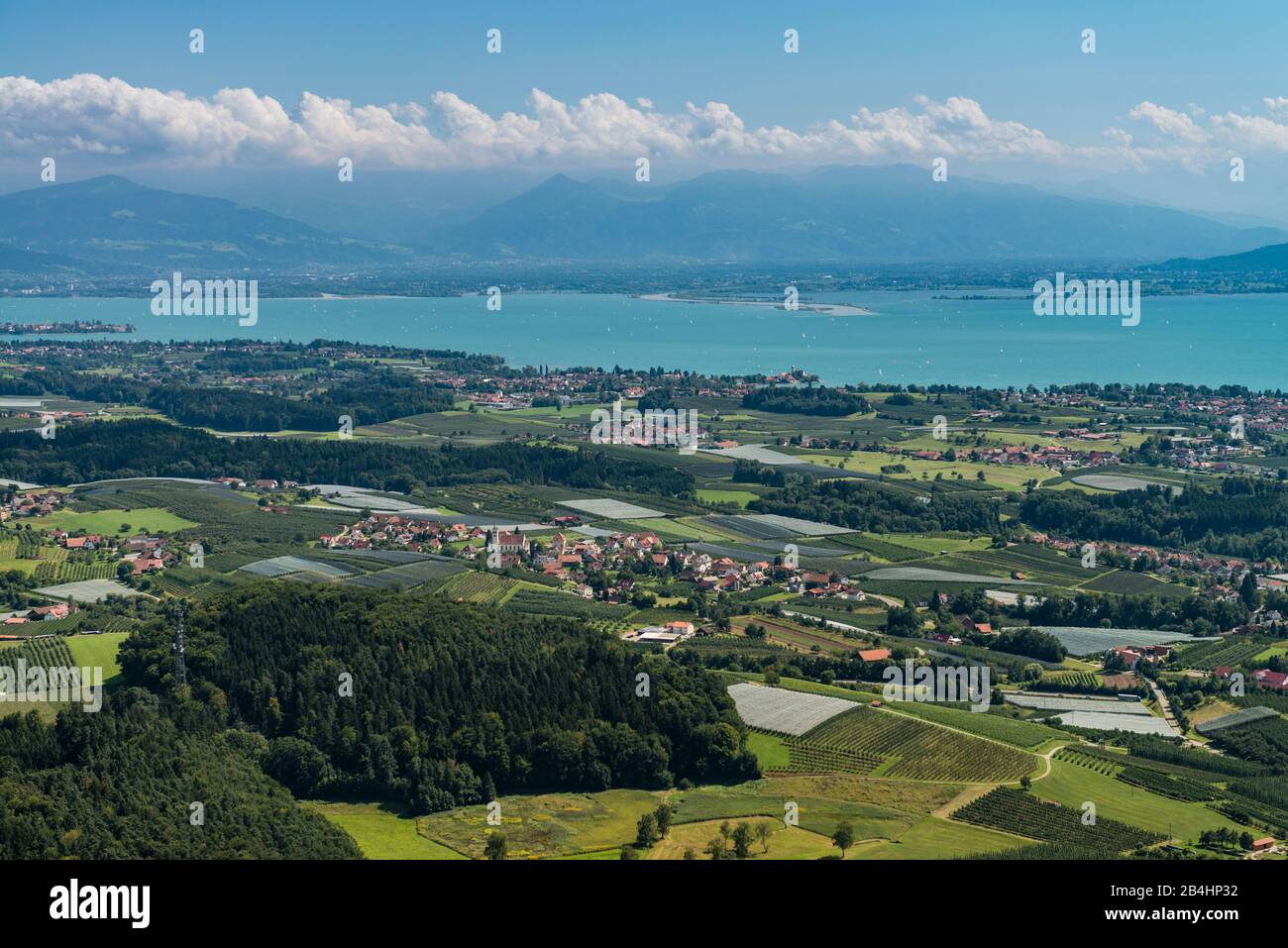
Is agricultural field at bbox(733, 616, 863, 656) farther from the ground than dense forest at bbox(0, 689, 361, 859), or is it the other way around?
dense forest at bbox(0, 689, 361, 859)

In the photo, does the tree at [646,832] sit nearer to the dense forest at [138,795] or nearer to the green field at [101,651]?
the dense forest at [138,795]

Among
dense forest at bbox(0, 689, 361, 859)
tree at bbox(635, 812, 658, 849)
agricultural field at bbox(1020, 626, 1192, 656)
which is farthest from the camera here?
agricultural field at bbox(1020, 626, 1192, 656)

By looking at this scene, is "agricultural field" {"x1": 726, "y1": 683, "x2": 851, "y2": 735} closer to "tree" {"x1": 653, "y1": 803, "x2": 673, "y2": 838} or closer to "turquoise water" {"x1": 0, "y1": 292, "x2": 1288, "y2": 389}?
"tree" {"x1": 653, "y1": 803, "x2": 673, "y2": 838}

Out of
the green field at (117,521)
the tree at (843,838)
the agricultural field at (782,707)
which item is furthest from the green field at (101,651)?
the tree at (843,838)

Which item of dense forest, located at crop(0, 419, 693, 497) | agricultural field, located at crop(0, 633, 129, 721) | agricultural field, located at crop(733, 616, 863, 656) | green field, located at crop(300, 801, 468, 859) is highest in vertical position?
dense forest, located at crop(0, 419, 693, 497)

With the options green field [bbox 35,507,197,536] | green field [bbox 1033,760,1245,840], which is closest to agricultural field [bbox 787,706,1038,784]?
green field [bbox 1033,760,1245,840]

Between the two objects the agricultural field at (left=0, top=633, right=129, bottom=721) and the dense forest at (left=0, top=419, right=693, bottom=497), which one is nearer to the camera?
the agricultural field at (left=0, top=633, right=129, bottom=721)

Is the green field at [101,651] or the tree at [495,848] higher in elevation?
the green field at [101,651]
